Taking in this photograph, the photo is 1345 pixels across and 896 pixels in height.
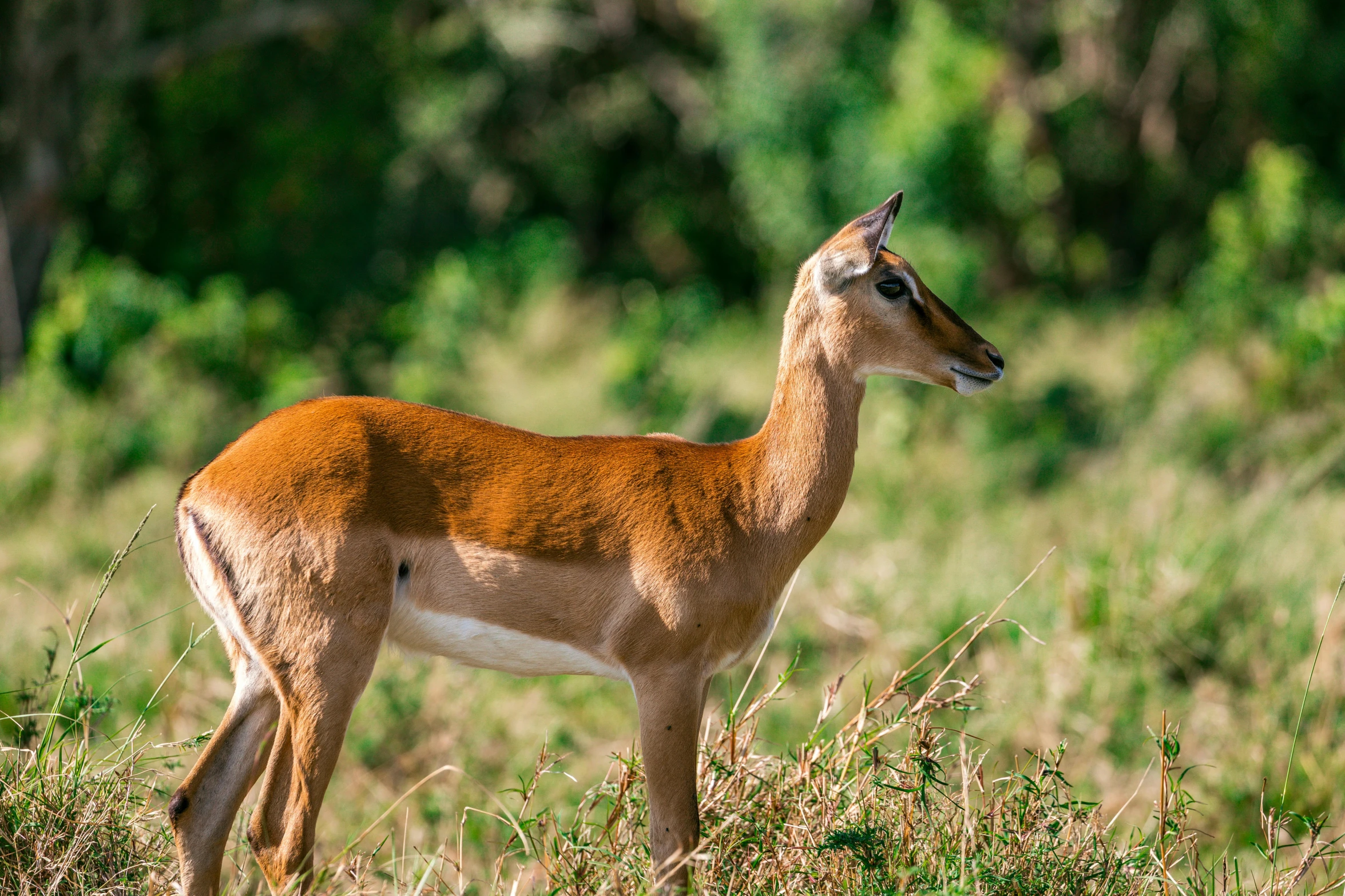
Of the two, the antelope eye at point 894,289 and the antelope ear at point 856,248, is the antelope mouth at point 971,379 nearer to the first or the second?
the antelope eye at point 894,289

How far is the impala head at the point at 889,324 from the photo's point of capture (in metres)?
3.37

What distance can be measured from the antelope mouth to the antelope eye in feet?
0.78

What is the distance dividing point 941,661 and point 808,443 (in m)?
3.29

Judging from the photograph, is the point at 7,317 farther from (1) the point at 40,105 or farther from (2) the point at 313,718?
(2) the point at 313,718

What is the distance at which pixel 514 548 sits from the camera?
3.21 metres

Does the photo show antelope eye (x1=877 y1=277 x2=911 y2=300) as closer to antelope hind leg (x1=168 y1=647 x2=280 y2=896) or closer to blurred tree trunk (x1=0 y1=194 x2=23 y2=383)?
antelope hind leg (x1=168 y1=647 x2=280 y2=896)

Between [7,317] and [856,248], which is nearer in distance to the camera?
[856,248]

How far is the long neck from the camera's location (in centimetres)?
340

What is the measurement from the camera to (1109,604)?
6.20 meters

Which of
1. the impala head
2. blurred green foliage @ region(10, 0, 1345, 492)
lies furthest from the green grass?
blurred green foliage @ region(10, 0, 1345, 492)

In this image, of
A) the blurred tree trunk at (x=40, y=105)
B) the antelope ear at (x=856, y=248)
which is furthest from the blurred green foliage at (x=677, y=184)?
the antelope ear at (x=856, y=248)

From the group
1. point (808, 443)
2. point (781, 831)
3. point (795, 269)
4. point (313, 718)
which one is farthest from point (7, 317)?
point (781, 831)

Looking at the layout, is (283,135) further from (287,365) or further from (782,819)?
(782,819)

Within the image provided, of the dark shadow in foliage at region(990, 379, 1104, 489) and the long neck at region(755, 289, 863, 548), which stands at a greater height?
the long neck at region(755, 289, 863, 548)
